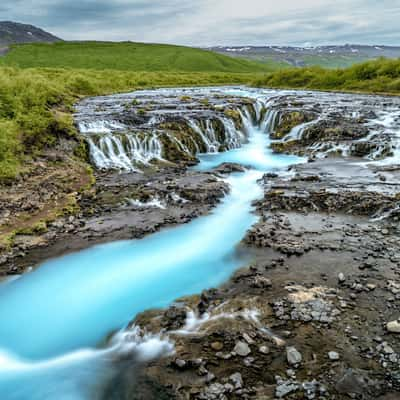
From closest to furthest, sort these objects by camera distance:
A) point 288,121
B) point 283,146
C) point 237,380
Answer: point 237,380 → point 283,146 → point 288,121

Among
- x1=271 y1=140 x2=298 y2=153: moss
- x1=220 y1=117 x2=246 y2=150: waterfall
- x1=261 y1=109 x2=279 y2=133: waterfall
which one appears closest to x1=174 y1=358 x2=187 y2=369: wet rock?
x1=271 y1=140 x2=298 y2=153: moss

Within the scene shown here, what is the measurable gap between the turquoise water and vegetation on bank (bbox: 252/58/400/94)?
3355cm

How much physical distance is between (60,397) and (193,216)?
7244 millimetres

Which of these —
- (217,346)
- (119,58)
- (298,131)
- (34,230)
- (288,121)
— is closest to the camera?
(217,346)

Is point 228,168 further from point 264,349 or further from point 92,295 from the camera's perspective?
point 264,349

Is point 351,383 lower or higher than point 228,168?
lower

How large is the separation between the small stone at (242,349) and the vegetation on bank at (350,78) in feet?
123

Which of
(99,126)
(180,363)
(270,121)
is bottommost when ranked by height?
(180,363)

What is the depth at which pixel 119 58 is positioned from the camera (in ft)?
354

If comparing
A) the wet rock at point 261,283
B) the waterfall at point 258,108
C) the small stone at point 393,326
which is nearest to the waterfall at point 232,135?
the waterfall at point 258,108

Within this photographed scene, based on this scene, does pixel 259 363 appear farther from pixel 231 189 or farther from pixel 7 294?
pixel 231 189

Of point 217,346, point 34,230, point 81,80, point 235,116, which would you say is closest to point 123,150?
point 34,230

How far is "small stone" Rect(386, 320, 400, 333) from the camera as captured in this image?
6443 millimetres

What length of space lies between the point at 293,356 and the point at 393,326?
199 cm
